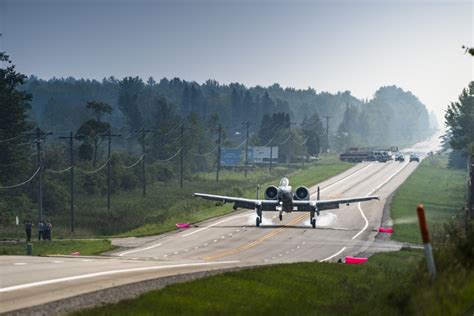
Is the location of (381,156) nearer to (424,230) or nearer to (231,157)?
(231,157)

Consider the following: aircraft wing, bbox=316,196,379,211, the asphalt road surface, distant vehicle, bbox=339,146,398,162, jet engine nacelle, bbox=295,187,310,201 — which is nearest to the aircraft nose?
the asphalt road surface

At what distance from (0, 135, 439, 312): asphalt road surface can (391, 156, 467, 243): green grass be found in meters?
2.26

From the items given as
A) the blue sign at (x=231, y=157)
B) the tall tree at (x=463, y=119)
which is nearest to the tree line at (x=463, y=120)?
the tall tree at (x=463, y=119)

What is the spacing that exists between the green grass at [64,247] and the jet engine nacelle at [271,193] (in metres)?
15.2

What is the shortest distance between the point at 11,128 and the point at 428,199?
5517 centimetres

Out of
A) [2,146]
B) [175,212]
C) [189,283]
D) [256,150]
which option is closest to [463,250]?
[189,283]

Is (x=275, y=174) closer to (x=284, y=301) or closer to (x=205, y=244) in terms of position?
(x=205, y=244)

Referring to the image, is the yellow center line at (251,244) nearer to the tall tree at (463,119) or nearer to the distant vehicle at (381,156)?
the tall tree at (463,119)

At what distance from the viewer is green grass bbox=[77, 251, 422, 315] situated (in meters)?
15.8

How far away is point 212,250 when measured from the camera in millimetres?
52906

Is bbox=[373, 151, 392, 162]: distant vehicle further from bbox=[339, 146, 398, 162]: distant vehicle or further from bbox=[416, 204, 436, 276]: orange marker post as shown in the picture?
bbox=[416, 204, 436, 276]: orange marker post

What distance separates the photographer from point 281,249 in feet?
177

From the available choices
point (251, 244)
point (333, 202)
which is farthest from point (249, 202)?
point (251, 244)

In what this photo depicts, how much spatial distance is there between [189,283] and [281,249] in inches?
1380
